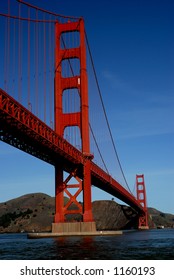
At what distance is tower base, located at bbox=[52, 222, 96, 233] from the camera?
46.3 meters

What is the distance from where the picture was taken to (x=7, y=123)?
101ft

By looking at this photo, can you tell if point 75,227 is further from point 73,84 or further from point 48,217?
point 48,217

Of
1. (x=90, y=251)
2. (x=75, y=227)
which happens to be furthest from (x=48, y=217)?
(x=90, y=251)

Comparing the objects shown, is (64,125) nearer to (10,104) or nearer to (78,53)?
(78,53)

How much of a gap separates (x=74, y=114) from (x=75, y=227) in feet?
41.8

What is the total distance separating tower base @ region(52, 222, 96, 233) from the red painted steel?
2.93 ft

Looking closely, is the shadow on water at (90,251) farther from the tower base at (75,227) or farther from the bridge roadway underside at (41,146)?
the tower base at (75,227)

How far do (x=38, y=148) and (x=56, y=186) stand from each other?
9.50 metres

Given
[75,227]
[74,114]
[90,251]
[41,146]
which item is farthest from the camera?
[74,114]

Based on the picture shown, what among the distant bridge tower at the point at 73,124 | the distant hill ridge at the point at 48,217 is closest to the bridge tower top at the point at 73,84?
the distant bridge tower at the point at 73,124

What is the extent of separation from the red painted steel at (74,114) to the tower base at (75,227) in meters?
0.89

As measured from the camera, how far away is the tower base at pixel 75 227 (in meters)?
46.3

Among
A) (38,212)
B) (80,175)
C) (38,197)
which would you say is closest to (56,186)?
(80,175)

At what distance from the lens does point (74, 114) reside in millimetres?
49250
